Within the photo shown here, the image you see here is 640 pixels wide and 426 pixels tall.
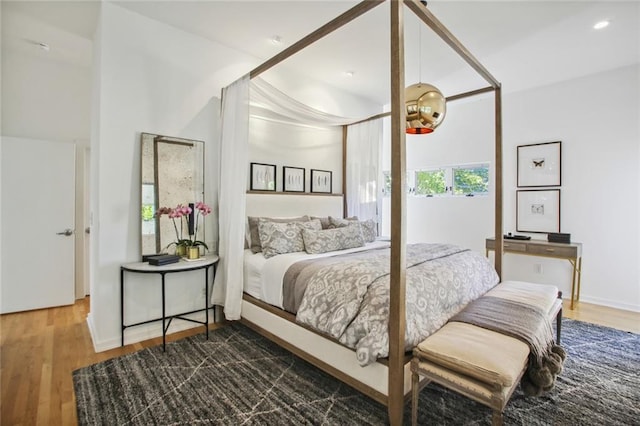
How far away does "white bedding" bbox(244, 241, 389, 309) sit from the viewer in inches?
105

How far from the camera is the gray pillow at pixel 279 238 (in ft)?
9.92

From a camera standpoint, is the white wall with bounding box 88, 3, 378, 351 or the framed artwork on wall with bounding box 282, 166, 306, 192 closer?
the white wall with bounding box 88, 3, 378, 351

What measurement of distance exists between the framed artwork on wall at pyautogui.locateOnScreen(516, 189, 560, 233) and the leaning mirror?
14.5 ft

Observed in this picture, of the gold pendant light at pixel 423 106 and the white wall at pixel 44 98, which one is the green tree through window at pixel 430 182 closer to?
the gold pendant light at pixel 423 106

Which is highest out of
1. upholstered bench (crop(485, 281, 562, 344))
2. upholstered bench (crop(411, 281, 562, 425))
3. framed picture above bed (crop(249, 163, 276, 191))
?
framed picture above bed (crop(249, 163, 276, 191))

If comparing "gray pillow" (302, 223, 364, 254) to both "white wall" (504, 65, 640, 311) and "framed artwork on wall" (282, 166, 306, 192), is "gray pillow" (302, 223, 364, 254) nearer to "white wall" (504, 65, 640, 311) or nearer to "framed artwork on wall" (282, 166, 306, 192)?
"framed artwork on wall" (282, 166, 306, 192)

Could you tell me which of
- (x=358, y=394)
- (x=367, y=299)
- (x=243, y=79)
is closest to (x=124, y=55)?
(x=243, y=79)

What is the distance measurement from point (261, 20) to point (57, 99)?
286 cm

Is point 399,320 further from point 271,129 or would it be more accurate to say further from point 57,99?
point 57,99

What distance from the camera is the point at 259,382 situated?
2240 millimetres

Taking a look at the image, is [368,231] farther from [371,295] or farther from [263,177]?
[371,295]

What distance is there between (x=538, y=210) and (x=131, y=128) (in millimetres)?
5178

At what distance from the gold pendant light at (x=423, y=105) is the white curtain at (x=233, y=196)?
1.53 metres

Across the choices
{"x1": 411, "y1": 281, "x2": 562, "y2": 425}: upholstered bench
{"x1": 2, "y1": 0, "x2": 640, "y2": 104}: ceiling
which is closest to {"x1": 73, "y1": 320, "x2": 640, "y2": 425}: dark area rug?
{"x1": 411, "y1": 281, "x2": 562, "y2": 425}: upholstered bench
